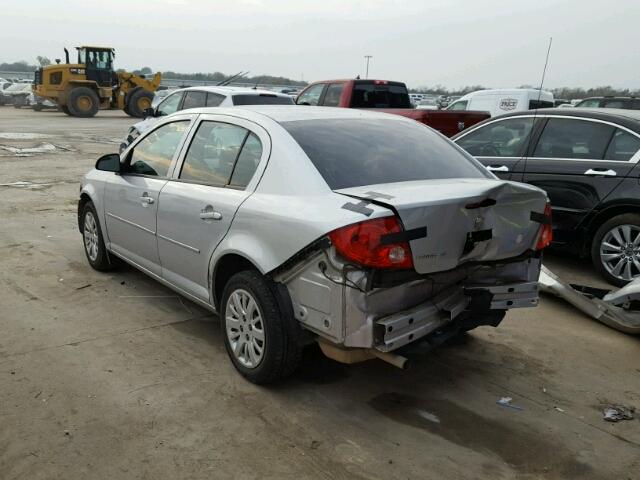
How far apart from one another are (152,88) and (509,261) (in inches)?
1160

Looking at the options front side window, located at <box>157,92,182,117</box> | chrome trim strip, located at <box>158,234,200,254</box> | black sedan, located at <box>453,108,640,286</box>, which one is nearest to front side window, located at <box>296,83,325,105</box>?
front side window, located at <box>157,92,182,117</box>

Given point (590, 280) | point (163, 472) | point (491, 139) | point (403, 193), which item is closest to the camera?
point (163, 472)

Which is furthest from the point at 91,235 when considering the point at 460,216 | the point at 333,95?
the point at 333,95

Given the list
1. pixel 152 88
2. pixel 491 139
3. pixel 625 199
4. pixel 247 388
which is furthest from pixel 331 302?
pixel 152 88

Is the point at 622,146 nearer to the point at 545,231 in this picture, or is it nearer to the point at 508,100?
the point at 545,231

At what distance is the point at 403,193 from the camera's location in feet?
10.2

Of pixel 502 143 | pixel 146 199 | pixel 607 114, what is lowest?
pixel 146 199

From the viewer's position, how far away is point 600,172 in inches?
218

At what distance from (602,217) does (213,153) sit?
385 cm

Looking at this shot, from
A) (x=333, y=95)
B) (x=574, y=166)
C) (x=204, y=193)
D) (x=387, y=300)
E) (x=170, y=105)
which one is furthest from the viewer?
(x=333, y=95)

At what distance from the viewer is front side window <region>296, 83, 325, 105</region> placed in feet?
40.3

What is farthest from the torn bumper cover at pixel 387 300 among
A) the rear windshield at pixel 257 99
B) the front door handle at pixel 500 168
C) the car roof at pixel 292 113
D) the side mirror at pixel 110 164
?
the rear windshield at pixel 257 99

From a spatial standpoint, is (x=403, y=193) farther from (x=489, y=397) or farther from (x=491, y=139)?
(x=491, y=139)

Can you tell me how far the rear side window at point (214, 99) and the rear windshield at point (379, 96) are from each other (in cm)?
276
